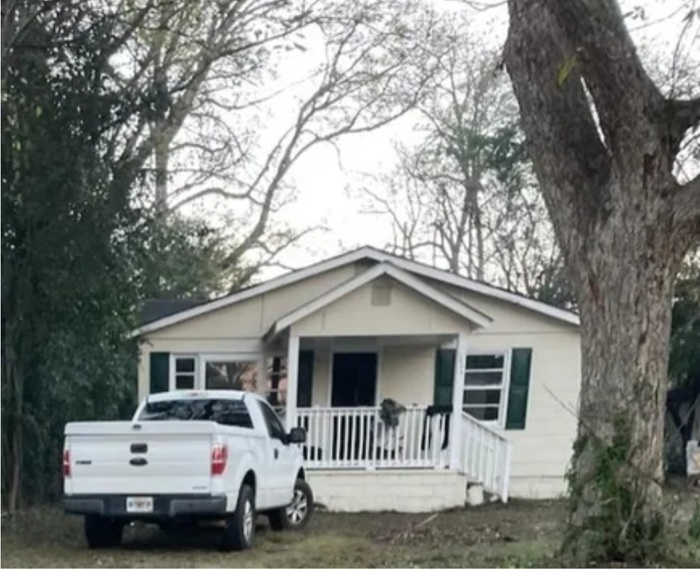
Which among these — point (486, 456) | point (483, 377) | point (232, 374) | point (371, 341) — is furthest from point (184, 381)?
point (486, 456)

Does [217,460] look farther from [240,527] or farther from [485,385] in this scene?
[485,385]

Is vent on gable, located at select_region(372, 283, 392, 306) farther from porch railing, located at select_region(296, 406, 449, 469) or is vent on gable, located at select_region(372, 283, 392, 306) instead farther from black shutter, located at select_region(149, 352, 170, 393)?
black shutter, located at select_region(149, 352, 170, 393)

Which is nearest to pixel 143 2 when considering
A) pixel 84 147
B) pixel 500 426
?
pixel 84 147

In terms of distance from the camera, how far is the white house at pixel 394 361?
672 inches

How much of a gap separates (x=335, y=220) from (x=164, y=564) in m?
21.0

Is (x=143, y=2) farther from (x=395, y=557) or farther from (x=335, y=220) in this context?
(x=335, y=220)

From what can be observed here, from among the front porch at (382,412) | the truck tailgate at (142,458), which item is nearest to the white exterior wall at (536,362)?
the front porch at (382,412)

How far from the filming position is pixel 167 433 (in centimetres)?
1069

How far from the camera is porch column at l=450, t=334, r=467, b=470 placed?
54.8 ft

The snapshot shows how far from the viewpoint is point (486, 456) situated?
17.5 m

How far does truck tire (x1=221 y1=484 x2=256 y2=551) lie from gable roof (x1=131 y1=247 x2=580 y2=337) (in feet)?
23.3

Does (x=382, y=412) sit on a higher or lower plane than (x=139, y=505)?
higher

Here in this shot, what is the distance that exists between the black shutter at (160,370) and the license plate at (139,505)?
7725 millimetres

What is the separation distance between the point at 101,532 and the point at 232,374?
24.8ft
